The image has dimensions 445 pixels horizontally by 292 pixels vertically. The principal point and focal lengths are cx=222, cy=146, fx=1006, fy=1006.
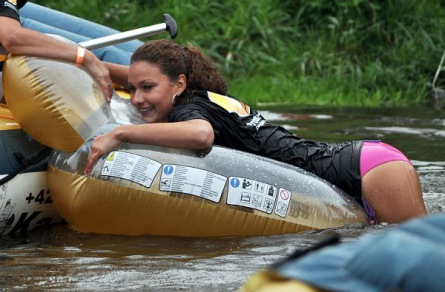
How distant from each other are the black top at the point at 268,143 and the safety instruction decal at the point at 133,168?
0.81 feet

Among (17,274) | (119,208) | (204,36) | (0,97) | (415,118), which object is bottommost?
(17,274)

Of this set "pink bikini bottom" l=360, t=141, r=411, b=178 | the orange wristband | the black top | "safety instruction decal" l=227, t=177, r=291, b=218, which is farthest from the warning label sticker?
the orange wristband

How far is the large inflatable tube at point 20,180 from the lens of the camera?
4.18 meters

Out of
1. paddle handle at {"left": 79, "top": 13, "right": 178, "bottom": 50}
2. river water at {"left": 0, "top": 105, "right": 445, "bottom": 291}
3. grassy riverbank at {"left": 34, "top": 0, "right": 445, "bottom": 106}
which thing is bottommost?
river water at {"left": 0, "top": 105, "right": 445, "bottom": 291}

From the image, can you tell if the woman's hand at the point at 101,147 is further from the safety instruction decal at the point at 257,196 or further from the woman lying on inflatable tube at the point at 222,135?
the safety instruction decal at the point at 257,196

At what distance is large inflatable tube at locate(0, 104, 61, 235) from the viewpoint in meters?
4.18

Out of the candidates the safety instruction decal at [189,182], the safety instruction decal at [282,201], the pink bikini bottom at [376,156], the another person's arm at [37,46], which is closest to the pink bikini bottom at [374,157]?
the pink bikini bottom at [376,156]

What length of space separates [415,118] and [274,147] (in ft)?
12.6

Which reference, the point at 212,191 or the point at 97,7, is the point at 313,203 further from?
the point at 97,7

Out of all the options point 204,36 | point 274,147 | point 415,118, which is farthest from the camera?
point 204,36

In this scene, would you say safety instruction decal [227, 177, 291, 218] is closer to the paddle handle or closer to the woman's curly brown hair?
the woman's curly brown hair

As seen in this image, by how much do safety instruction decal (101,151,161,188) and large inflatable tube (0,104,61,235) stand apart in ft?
1.29

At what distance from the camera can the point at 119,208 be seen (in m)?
4.11

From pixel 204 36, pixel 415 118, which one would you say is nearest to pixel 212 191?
pixel 415 118
